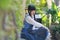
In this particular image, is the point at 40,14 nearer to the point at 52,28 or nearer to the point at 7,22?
the point at 52,28

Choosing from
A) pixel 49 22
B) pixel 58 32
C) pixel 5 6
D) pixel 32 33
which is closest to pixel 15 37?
pixel 5 6

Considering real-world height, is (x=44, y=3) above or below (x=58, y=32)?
above

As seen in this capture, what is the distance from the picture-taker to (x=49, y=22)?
758cm

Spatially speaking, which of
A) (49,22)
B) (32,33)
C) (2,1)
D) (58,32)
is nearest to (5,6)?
(2,1)

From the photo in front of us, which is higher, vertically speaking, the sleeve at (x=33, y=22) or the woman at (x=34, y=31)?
the sleeve at (x=33, y=22)

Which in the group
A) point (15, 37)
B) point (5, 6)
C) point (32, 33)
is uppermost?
point (5, 6)

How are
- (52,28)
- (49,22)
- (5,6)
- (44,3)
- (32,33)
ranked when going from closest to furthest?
1. (5,6)
2. (32,33)
3. (52,28)
4. (49,22)
5. (44,3)

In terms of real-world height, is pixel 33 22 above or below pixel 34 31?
above

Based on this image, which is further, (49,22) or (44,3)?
(44,3)

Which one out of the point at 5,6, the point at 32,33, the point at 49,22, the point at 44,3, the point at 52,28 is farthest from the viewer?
the point at 44,3

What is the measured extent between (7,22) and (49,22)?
6.61m

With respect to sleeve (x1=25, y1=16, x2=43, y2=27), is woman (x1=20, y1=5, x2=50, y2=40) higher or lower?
lower

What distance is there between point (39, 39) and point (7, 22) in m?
3.08

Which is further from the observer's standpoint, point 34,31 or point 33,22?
point 34,31
